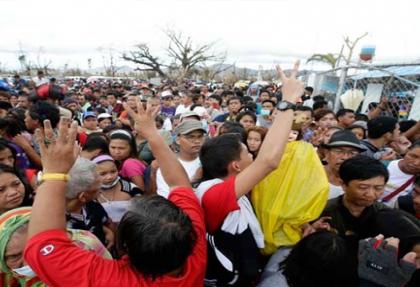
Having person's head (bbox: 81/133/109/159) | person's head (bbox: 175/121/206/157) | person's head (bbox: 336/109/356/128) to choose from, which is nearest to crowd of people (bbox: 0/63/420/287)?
person's head (bbox: 175/121/206/157)

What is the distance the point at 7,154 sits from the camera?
2518 millimetres

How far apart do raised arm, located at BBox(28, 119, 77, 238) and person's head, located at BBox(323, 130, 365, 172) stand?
2104mm

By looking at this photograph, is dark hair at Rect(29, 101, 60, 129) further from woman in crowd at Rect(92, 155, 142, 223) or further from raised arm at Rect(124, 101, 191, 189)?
raised arm at Rect(124, 101, 191, 189)

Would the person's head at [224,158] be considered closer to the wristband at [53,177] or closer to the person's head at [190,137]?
the wristband at [53,177]

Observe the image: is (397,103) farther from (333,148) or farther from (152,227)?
(152,227)

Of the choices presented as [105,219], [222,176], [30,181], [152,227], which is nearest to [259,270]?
[222,176]

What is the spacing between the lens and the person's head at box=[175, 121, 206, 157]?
2.60m

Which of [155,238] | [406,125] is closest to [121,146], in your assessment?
[155,238]

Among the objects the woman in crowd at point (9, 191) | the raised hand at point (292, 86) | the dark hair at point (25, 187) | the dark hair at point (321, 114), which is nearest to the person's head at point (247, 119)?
the dark hair at point (321, 114)

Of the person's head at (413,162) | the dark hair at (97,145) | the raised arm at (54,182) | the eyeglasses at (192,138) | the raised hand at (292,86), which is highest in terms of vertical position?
the raised hand at (292,86)

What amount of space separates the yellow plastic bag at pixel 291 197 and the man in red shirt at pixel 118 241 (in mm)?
477

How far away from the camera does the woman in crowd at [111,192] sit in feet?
7.88

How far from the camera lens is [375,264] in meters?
1.31

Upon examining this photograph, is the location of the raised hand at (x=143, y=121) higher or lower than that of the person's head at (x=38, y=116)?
higher
